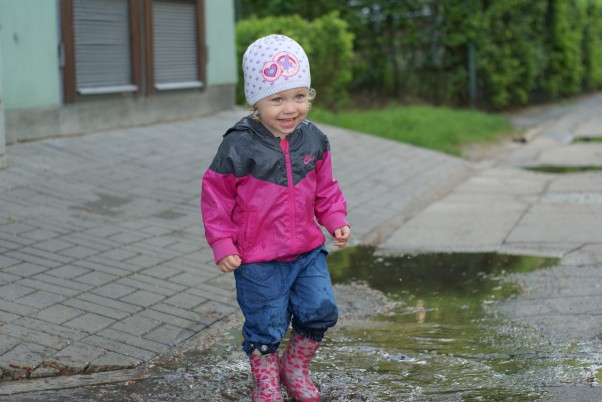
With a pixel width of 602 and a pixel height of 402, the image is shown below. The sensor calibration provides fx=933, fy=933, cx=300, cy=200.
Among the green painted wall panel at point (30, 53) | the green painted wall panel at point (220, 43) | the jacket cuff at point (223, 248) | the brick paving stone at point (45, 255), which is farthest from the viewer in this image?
the green painted wall panel at point (220, 43)

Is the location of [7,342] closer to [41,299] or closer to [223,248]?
[41,299]

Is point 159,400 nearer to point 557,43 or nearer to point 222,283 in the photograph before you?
point 222,283

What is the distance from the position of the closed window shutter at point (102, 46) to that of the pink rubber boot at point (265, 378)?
239 inches

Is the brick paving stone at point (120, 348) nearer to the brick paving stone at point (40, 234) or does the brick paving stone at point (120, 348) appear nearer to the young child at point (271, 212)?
the young child at point (271, 212)

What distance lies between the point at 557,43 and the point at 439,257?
14.7 metres

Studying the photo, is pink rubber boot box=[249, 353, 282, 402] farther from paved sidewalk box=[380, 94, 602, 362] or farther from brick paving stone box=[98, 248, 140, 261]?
brick paving stone box=[98, 248, 140, 261]

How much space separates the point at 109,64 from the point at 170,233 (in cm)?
371

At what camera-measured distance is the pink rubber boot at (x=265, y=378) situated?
3.59m

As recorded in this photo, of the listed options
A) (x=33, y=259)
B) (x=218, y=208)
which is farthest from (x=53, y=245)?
(x=218, y=208)

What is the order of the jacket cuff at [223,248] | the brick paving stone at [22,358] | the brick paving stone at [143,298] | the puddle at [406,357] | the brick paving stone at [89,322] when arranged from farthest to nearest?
the brick paving stone at [143,298], the brick paving stone at [89,322], the brick paving stone at [22,358], the puddle at [406,357], the jacket cuff at [223,248]

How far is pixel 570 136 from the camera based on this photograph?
14.0 m

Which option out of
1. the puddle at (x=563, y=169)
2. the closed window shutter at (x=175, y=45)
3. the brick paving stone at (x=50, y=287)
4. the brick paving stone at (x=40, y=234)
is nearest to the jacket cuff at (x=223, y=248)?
the brick paving stone at (x=50, y=287)

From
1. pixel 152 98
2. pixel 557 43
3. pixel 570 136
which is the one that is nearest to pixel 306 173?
pixel 152 98

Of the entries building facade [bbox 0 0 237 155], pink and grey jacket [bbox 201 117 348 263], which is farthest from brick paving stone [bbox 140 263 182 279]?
building facade [bbox 0 0 237 155]
